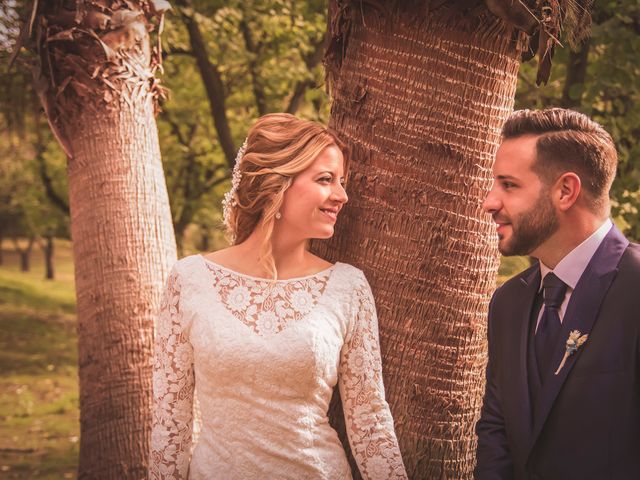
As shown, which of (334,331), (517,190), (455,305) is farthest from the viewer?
(455,305)

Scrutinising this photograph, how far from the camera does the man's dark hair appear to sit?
9.02 feet

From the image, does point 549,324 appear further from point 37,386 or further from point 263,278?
point 37,386

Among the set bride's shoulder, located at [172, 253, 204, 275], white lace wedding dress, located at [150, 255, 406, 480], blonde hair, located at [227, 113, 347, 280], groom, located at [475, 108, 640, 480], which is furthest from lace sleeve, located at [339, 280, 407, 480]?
bride's shoulder, located at [172, 253, 204, 275]

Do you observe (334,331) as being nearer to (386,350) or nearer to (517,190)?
(386,350)

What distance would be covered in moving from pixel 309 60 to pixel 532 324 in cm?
1037

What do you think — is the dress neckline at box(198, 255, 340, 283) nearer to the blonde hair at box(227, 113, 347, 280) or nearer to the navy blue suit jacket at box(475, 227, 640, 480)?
the blonde hair at box(227, 113, 347, 280)

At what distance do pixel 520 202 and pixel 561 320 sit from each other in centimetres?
47

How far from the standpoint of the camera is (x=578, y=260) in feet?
8.93

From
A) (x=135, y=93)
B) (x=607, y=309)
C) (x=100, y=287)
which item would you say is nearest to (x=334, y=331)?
(x=607, y=309)

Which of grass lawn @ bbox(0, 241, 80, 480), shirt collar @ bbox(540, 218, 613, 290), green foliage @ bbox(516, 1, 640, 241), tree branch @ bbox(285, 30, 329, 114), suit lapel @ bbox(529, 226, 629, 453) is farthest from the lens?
tree branch @ bbox(285, 30, 329, 114)

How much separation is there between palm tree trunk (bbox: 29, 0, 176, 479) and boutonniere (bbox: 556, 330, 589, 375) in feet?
9.30

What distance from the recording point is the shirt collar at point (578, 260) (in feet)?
8.89

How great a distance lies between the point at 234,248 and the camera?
340 cm

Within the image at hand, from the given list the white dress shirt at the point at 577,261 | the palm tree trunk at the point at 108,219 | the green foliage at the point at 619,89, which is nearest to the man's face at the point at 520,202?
the white dress shirt at the point at 577,261
